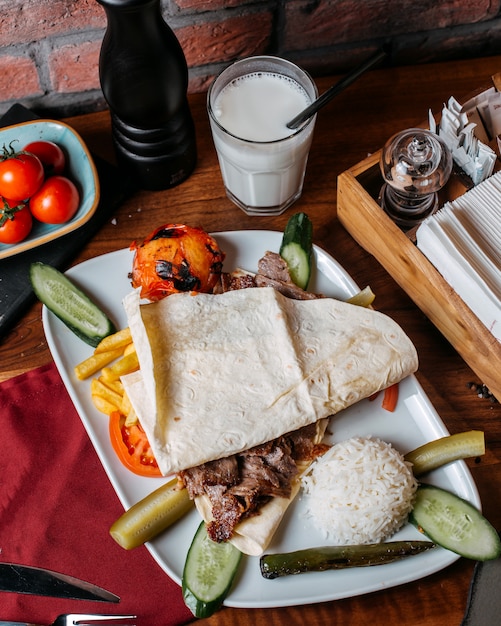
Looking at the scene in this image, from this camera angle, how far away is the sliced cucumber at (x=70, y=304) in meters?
2.27

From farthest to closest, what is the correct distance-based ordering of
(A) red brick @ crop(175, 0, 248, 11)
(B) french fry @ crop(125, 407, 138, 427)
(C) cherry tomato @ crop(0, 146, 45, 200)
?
(A) red brick @ crop(175, 0, 248, 11) → (C) cherry tomato @ crop(0, 146, 45, 200) → (B) french fry @ crop(125, 407, 138, 427)

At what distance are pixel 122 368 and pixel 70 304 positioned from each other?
0.92 ft

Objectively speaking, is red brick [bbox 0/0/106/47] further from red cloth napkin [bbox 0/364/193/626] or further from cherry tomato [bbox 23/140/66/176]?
red cloth napkin [bbox 0/364/193/626]

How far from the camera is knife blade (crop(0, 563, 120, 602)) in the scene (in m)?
2.04

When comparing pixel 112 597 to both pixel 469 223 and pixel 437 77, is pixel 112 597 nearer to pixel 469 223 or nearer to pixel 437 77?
pixel 469 223

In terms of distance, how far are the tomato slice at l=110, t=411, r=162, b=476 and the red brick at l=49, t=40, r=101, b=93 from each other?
A: 125cm

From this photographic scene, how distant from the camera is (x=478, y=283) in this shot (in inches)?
81.5

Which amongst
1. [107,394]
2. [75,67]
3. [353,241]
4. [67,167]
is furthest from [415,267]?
[75,67]

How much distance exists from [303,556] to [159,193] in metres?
1.34

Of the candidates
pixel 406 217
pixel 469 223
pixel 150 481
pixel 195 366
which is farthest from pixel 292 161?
pixel 150 481

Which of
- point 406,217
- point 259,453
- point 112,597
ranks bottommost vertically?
point 112,597

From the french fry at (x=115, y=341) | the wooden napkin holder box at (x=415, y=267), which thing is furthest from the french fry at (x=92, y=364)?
the wooden napkin holder box at (x=415, y=267)

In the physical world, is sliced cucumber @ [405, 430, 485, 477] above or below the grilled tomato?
below

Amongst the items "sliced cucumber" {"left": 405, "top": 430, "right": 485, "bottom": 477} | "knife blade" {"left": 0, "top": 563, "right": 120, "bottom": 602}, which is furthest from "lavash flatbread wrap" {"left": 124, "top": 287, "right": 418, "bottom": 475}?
"knife blade" {"left": 0, "top": 563, "right": 120, "bottom": 602}
